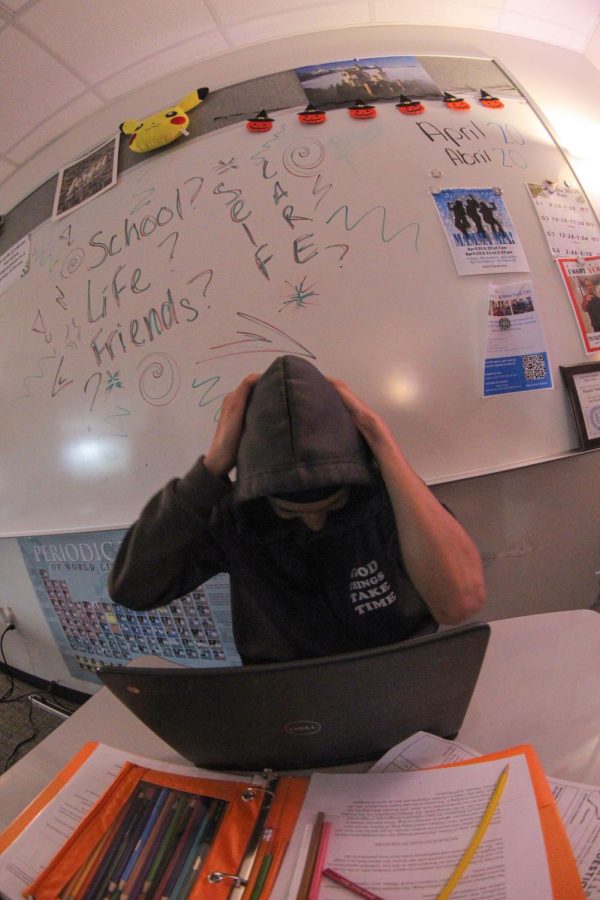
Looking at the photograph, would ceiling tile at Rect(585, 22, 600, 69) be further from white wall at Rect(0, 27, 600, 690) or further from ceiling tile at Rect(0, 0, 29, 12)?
ceiling tile at Rect(0, 0, 29, 12)

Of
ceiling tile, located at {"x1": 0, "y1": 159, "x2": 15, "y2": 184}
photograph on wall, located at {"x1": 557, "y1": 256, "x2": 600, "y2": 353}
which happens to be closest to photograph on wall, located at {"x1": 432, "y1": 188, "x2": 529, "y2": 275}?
photograph on wall, located at {"x1": 557, "y1": 256, "x2": 600, "y2": 353}

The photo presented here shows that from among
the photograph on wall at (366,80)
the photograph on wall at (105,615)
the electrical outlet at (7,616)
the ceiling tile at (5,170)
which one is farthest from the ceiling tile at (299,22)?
the electrical outlet at (7,616)

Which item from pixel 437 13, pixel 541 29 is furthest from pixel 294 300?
pixel 541 29

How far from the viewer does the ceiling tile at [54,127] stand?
3.55 ft

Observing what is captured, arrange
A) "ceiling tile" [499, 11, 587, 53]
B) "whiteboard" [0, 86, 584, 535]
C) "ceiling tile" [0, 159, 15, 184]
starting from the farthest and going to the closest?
"ceiling tile" [0, 159, 15, 184], "ceiling tile" [499, 11, 587, 53], "whiteboard" [0, 86, 584, 535]

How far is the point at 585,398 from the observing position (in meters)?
0.84

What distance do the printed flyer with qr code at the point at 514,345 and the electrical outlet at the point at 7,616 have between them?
1672 mm

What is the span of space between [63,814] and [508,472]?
958 mm

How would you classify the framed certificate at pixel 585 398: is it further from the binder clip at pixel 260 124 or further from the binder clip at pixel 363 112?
the binder clip at pixel 260 124

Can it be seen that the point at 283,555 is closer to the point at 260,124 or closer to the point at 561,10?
the point at 260,124

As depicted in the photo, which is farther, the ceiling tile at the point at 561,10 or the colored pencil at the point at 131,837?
the ceiling tile at the point at 561,10

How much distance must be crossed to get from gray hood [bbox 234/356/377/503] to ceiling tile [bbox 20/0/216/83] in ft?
3.91

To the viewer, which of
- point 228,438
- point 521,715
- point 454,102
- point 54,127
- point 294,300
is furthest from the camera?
point 54,127

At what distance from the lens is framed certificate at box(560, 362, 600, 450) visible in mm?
837
